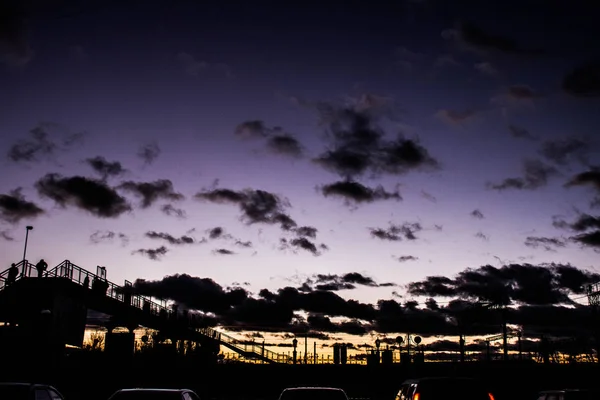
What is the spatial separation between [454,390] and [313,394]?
10.5ft

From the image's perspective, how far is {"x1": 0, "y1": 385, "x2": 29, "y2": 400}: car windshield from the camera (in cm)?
1378

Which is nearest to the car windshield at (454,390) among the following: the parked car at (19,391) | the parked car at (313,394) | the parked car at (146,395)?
the parked car at (313,394)

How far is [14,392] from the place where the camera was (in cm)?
1400

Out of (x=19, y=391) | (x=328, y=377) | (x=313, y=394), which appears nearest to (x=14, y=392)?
(x=19, y=391)

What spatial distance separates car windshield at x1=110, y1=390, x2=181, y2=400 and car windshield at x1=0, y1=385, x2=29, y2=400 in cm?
254

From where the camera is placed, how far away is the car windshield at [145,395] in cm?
1285

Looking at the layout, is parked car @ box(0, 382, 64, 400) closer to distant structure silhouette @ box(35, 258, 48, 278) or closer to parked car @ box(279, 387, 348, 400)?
parked car @ box(279, 387, 348, 400)

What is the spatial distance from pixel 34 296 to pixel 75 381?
682 cm

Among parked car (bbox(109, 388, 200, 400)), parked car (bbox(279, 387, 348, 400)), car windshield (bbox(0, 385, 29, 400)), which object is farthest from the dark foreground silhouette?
parked car (bbox(109, 388, 200, 400))

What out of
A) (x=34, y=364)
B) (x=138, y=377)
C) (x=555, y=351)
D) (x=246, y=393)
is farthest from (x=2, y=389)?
(x=555, y=351)

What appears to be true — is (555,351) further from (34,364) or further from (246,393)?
(34,364)

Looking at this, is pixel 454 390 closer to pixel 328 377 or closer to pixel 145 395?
pixel 145 395

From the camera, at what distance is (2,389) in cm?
1391

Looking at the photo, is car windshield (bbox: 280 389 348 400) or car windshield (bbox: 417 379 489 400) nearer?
car windshield (bbox: 417 379 489 400)
